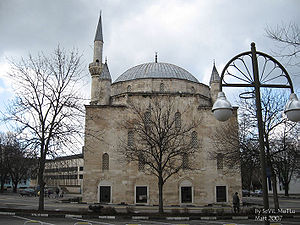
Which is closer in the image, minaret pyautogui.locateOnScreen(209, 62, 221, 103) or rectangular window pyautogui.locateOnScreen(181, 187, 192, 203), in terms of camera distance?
rectangular window pyautogui.locateOnScreen(181, 187, 192, 203)

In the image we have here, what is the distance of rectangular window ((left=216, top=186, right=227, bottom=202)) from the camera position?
25.5 metres

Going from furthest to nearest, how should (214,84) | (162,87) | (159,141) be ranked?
(162,87) → (214,84) → (159,141)

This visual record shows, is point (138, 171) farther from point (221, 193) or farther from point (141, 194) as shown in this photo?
point (221, 193)

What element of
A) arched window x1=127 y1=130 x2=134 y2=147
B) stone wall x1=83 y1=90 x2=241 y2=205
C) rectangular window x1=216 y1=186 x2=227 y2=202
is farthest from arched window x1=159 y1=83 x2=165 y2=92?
rectangular window x1=216 y1=186 x2=227 y2=202

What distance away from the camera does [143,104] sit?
88.9ft

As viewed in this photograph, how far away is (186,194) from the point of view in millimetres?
25484

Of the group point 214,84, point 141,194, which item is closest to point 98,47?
point 214,84

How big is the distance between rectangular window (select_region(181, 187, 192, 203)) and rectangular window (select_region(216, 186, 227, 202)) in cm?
261

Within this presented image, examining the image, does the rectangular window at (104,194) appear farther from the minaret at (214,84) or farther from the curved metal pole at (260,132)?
the curved metal pole at (260,132)

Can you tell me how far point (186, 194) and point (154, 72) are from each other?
48.6ft

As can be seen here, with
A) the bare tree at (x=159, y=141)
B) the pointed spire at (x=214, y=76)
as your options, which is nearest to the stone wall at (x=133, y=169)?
the bare tree at (x=159, y=141)

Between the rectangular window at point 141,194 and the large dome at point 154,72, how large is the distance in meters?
12.9

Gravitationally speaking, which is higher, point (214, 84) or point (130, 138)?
point (214, 84)

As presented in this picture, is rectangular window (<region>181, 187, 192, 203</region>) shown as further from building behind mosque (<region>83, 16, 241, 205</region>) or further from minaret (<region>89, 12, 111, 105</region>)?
minaret (<region>89, 12, 111, 105</region>)
